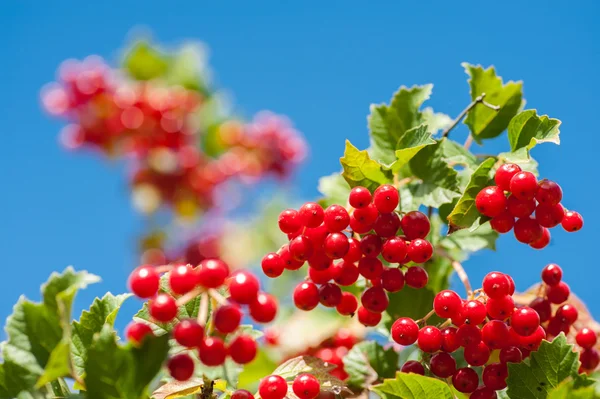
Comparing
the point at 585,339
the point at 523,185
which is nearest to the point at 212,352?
the point at 523,185

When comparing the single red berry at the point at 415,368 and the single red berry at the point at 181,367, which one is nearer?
the single red berry at the point at 181,367

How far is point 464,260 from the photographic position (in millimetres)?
2648

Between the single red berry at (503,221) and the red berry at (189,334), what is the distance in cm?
94

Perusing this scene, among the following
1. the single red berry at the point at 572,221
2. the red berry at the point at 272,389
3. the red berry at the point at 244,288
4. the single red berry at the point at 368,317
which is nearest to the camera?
the red berry at the point at 244,288

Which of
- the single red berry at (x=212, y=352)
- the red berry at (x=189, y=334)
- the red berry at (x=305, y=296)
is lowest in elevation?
the single red berry at (x=212, y=352)

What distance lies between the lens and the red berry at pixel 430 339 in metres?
1.88

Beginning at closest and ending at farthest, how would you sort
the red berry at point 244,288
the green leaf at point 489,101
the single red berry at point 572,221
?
the red berry at point 244,288
the single red berry at point 572,221
the green leaf at point 489,101

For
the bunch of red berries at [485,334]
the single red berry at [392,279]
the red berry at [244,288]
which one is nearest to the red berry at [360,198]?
the single red berry at [392,279]

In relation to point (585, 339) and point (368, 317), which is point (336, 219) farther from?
point (585, 339)

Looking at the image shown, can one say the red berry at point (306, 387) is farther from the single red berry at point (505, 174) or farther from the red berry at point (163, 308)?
the single red berry at point (505, 174)

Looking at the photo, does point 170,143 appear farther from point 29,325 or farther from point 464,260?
point 29,325

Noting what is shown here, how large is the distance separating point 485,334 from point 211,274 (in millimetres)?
776

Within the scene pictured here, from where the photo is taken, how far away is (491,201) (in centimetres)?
192

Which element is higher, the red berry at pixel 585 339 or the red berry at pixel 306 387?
the red berry at pixel 585 339
